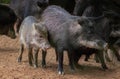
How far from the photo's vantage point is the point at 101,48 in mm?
7328

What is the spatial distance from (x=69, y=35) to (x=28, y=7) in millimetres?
3294

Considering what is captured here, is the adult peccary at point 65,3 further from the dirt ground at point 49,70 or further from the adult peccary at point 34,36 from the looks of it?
the adult peccary at point 34,36

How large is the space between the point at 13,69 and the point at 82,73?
129cm

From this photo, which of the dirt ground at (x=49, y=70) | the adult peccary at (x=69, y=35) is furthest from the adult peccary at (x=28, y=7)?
the adult peccary at (x=69, y=35)

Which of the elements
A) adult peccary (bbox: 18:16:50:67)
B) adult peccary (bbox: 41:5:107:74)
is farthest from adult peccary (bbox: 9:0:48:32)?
adult peccary (bbox: 41:5:107:74)

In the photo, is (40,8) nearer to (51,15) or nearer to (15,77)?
(51,15)

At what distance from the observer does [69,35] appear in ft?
25.1

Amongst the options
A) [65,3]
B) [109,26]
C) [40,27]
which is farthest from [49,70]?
[65,3]

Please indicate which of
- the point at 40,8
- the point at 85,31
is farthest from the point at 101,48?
the point at 40,8

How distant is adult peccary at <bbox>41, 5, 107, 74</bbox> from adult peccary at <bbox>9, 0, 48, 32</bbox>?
5.62 ft

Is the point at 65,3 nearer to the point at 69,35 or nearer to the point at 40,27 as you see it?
the point at 40,27

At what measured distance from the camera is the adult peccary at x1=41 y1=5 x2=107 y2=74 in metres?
7.40

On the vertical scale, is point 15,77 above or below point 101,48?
below

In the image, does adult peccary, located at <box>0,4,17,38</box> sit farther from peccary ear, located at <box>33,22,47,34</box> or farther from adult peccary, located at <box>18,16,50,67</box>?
peccary ear, located at <box>33,22,47,34</box>
